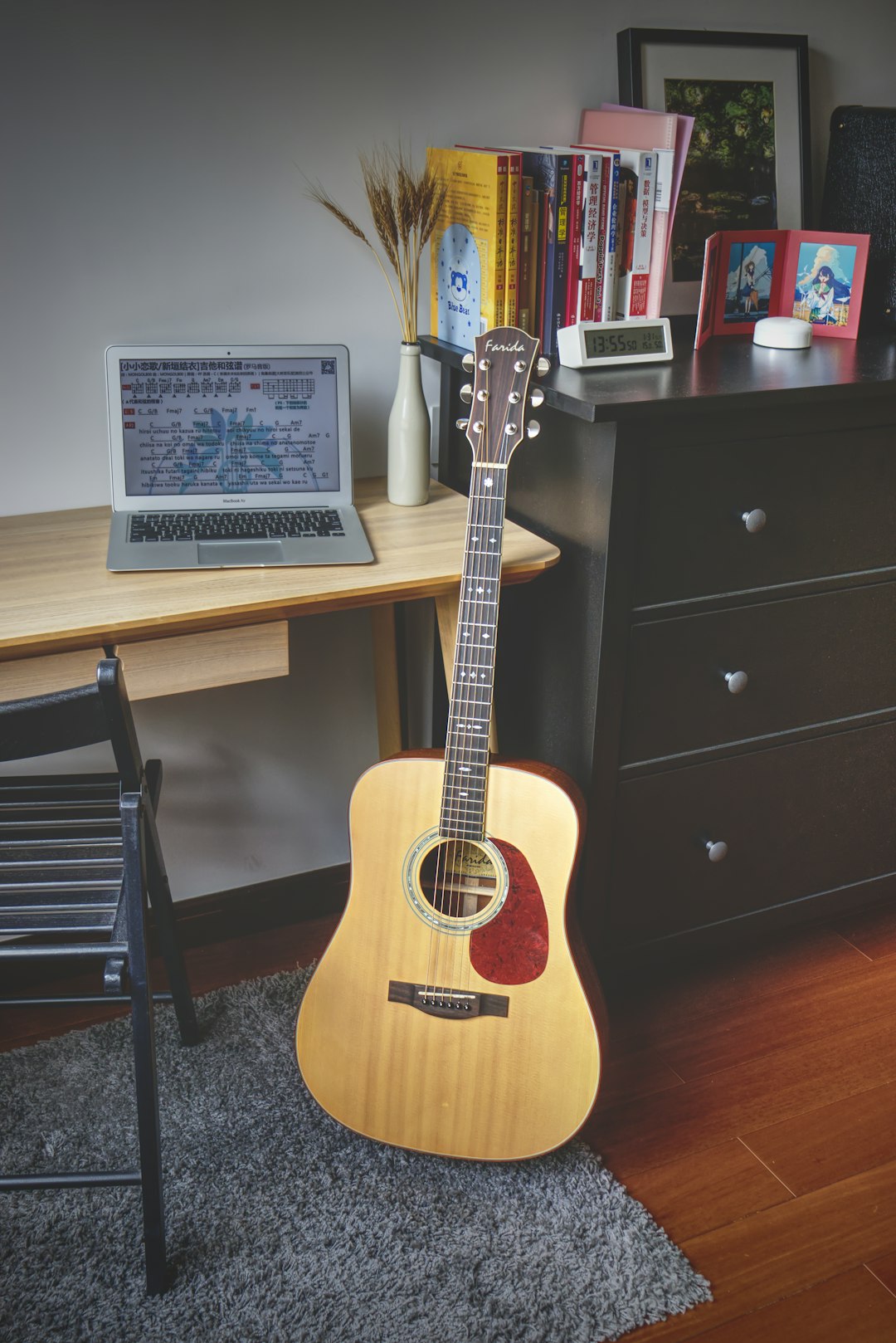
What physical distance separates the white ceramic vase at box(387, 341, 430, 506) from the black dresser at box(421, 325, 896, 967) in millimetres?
79

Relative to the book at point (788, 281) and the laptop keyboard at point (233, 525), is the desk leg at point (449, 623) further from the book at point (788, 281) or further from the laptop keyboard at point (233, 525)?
the book at point (788, 281)

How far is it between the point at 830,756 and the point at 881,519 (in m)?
0.39

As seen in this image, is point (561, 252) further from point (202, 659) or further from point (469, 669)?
point (202, 659)

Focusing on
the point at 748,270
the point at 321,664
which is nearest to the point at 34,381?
the point at 321,664

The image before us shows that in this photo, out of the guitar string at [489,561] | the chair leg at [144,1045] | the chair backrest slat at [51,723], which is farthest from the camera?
the guitar string at [489,561]

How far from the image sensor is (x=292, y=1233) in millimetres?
1393

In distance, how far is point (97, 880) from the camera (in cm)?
129

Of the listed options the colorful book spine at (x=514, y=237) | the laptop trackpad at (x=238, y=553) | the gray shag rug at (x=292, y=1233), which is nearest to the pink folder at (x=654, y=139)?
the colorful book spine at (x=514, y=237)

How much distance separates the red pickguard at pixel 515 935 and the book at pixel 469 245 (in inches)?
30.1

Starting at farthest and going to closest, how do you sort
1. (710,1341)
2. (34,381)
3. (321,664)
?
(321,664) → (34,381) → (710,1341)

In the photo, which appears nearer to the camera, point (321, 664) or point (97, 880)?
point (97, 880)

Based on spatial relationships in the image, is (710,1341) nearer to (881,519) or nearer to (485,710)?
(485,710)

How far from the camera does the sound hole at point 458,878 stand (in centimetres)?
144

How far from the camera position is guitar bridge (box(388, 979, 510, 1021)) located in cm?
145
